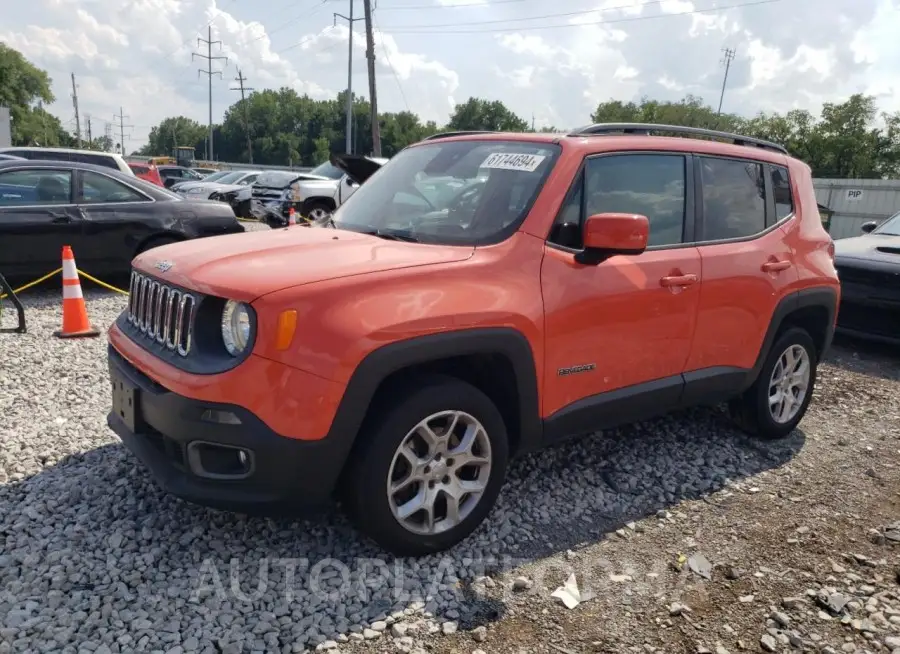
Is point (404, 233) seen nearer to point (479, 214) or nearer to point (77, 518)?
point (479, 214)

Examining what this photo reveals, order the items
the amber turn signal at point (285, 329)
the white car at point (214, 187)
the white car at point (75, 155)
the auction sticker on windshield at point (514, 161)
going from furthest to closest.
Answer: the white car at point (214, 187) → the white car at point (75, 155) → the auction sticker on windshield at point (514, 161) → the amber turn signal at point (285, 329)

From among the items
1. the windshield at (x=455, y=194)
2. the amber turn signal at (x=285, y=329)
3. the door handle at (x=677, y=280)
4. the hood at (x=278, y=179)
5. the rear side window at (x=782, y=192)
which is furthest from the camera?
the hood at (x=278, y=179)

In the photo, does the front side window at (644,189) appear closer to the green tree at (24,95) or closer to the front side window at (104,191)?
the front side window at (104,191)

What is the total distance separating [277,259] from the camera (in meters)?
2.88

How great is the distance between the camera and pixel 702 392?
394cm

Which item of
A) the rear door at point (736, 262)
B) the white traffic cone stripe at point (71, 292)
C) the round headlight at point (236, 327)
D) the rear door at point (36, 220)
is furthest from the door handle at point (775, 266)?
the rear door at point (36, 220)

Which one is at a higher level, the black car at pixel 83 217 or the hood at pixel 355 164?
the hood at pixel 355 164

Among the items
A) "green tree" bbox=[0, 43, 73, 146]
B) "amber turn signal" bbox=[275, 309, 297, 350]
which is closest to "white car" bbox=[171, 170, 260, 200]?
"amber turn signal" bbox=[275, 309, 297, 350]

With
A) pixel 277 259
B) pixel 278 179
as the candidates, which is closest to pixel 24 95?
pixel 278 179

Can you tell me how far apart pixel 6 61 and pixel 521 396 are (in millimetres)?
87323

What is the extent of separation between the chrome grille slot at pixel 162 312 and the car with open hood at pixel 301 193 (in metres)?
8.09

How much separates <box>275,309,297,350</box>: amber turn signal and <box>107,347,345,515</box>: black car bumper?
283 mm

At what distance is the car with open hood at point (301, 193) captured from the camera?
13430 mm

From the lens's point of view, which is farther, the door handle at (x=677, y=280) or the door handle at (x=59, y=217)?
the door handle at (x=59, y=217)
